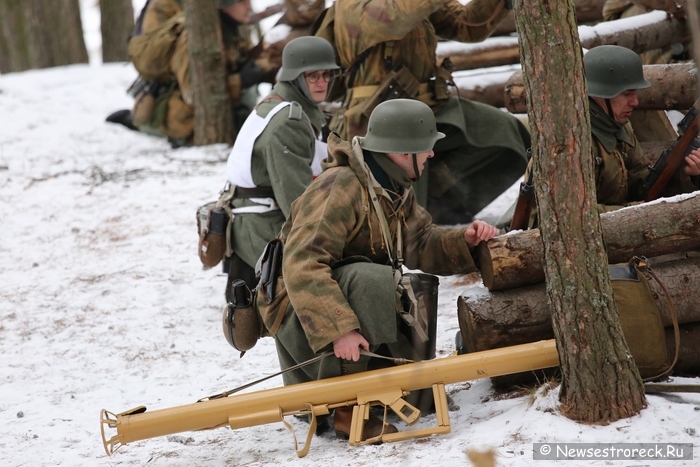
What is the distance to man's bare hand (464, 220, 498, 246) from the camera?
458 centimetres

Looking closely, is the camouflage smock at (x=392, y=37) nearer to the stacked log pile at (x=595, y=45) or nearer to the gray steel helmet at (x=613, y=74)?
the stacked log pile at (x=595, y=45)

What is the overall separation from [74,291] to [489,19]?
13.0 ft

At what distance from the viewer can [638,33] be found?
7.32 m

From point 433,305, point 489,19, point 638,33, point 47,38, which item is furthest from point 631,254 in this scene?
point 47,38

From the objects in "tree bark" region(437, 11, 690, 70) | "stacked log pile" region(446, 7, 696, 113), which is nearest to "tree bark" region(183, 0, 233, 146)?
"stacked log pile" region(446, 7, 696, 113)

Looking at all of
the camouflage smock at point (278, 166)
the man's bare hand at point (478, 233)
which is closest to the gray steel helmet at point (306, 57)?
the camouflage smock at point (278, 166)

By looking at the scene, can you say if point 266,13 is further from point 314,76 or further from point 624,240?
point 624,240

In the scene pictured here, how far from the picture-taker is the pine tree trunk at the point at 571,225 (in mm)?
3592

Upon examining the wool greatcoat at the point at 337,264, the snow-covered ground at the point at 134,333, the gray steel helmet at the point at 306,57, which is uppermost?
the gray steel helmet at the point at 306,57

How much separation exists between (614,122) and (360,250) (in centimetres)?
191

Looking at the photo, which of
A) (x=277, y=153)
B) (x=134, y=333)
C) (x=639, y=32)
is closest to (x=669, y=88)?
(x=639, y=32)

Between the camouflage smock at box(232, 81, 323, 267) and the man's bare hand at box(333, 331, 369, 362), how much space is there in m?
1.63

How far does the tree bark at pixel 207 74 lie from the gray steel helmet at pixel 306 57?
177 inches

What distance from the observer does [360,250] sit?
453 cm
